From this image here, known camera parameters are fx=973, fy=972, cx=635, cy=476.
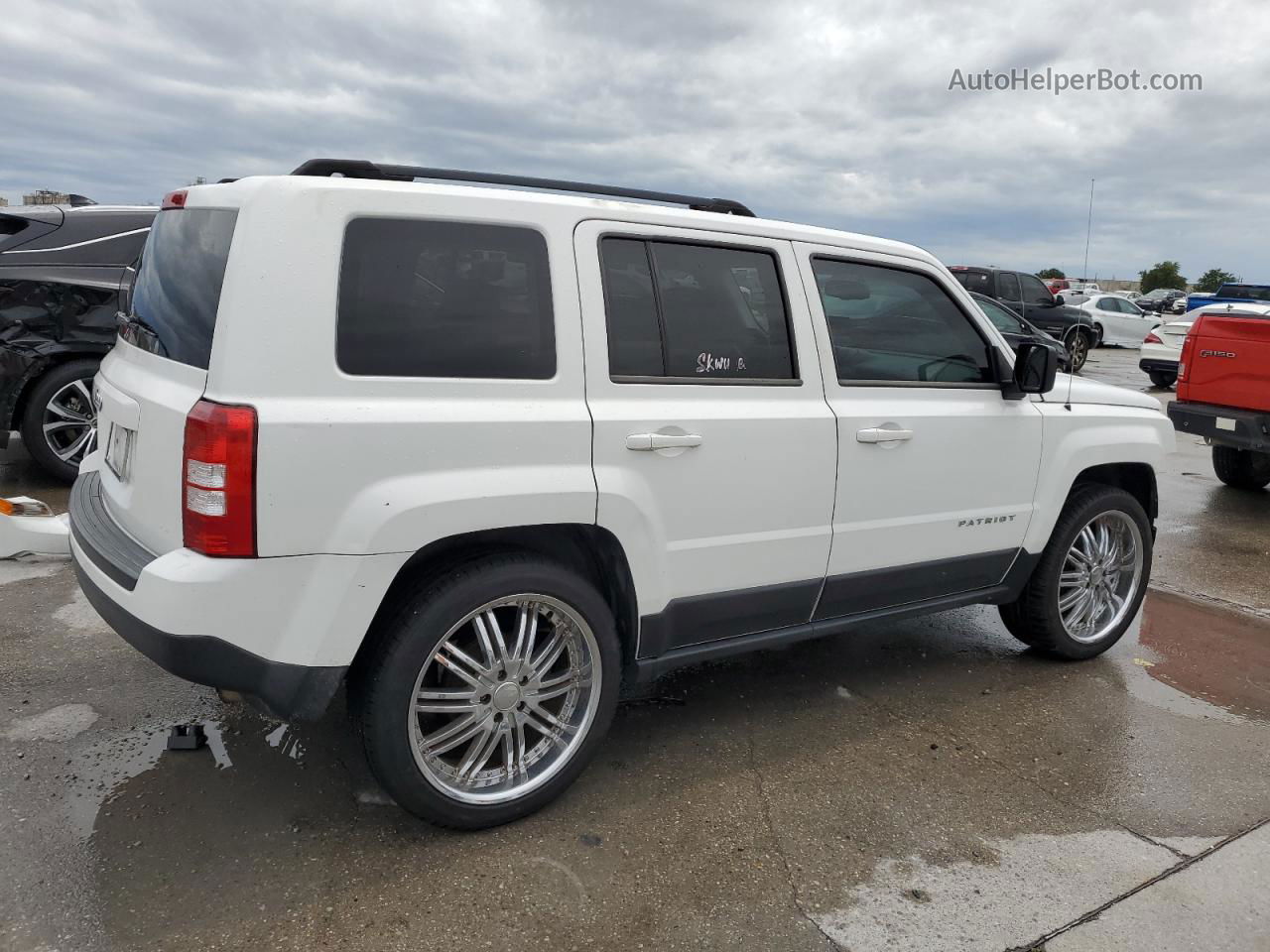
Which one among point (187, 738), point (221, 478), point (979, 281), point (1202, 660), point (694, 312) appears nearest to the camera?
point (221, 478)

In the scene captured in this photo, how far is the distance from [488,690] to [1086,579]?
3.00 metres

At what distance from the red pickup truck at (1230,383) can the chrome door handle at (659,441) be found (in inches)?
269

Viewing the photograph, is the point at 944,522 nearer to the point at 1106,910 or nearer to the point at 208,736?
the point at 1106,910

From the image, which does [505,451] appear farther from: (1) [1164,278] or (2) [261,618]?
(1) [1164,278]

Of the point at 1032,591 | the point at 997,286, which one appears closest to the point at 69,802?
the point at 1032,591

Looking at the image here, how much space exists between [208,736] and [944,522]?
2852mm

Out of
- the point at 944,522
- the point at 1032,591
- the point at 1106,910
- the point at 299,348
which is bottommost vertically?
the point at 1106,910

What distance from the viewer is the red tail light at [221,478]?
2422 millimetres

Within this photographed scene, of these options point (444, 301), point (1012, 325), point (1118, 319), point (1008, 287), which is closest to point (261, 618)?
point (444, 301)

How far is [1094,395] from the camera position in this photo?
4.36m

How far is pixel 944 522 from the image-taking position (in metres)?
3.85

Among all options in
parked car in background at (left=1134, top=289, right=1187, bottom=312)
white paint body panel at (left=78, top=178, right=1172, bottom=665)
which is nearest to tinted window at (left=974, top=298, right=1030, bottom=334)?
white paint body panel at (left=78, top=178, right=1172, bottom=665)

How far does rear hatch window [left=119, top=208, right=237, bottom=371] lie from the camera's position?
2.63m

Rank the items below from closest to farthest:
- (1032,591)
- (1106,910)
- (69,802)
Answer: (1106,910)
(69,802)
(1032,591)
